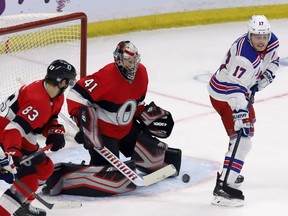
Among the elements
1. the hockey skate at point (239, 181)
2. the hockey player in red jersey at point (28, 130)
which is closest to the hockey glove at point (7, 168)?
the hockey player in red jersey at point (28, 130)

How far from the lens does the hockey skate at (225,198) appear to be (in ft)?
13.1

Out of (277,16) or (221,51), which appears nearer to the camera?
(221,51)

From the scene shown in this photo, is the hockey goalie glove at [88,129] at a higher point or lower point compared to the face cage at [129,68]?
lower

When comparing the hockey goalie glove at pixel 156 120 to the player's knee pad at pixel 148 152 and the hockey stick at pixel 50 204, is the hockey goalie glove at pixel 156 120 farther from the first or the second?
the hockey stick at pixel 50 204

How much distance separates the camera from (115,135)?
4238 mm

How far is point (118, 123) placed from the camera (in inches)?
166

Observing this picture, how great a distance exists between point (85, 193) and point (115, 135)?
333 millimetres

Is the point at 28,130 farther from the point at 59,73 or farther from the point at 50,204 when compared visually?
the point at 50,204

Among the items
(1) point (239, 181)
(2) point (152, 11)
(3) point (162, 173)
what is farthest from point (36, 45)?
(2) point (152, 11)

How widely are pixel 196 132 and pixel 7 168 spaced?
197cm

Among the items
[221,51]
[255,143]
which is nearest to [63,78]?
[255,143]

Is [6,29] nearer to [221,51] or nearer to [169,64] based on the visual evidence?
[169,64]

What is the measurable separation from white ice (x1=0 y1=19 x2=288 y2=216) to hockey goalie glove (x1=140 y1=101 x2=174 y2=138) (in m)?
0.24

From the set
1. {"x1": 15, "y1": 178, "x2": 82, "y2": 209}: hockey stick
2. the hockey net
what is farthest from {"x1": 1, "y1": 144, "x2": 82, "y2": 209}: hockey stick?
the hockey net
